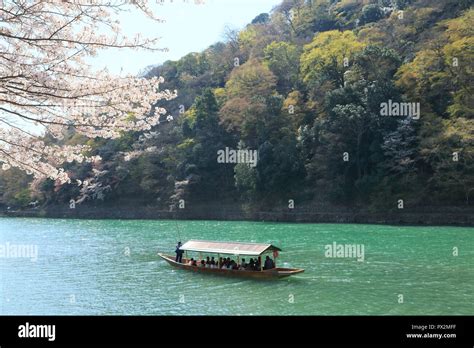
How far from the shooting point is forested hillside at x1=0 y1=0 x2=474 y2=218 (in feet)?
110

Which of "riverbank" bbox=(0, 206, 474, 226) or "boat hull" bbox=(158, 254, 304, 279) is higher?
"riverbank" bbox=(0, 206, 474, 226)

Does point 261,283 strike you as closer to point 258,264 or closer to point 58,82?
point 258,264

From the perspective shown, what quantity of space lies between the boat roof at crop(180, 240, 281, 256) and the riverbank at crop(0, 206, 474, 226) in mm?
19343

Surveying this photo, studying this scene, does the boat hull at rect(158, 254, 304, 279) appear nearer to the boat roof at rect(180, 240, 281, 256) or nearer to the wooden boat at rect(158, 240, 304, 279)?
the wooden boat at rect(158, 240, 304, 279)

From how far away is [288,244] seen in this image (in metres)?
24.1

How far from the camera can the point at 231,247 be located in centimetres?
1659

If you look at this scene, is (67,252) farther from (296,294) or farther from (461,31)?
(461,31)

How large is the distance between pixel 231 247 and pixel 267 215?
24606 mm

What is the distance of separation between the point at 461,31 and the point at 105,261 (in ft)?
92.7

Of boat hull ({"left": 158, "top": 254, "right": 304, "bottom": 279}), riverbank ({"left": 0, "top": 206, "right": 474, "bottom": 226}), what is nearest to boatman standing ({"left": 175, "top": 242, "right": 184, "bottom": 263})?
boat hull ({"left": 158, "top": 254, "right": 304, "bottom": 279})

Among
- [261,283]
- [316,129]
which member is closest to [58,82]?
[261,283]

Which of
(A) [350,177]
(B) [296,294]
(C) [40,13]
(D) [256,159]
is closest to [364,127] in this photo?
(A) [350,177]

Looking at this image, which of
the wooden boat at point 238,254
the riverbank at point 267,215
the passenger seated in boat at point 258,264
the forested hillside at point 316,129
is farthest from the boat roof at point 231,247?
the forested hillside at point 316,129

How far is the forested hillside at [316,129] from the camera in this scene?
33.5 meters
